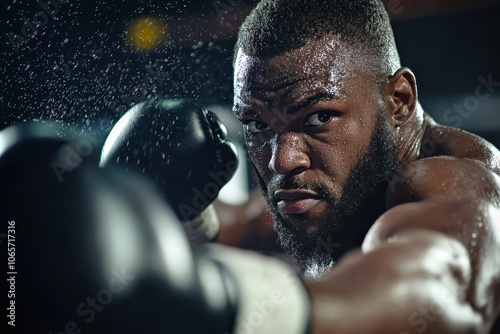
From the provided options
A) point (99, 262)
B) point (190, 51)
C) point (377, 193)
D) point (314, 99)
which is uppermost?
point (99, 262)

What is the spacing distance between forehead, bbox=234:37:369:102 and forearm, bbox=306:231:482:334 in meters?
0.60

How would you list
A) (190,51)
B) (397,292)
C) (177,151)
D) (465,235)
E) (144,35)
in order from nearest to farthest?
(397,292) < (465,235) < (177,151) < (144,35) < (190,51)

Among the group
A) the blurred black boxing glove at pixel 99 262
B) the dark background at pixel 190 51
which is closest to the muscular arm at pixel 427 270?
the blurred black boxing glove at pixel 99 262

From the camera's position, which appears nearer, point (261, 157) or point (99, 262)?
point (99, 262)

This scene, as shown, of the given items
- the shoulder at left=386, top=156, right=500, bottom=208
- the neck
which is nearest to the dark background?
the neck

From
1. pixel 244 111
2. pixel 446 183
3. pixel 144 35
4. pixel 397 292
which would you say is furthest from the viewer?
pixel 144 35

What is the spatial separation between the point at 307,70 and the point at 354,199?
1.12 feet

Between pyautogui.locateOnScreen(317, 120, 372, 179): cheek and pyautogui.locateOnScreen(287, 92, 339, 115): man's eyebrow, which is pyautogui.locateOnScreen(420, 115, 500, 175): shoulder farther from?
pyautogui.locateOnScreen(287, 92, 339, 115): man's eyebrow

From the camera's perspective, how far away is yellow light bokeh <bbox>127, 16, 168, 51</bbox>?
13.1ft

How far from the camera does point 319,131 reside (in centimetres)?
162

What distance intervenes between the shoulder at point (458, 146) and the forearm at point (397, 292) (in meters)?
0.51

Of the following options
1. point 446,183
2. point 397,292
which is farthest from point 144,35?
point 397,292

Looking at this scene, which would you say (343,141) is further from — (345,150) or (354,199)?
(354,199)

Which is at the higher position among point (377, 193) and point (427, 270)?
point (427, 270)
